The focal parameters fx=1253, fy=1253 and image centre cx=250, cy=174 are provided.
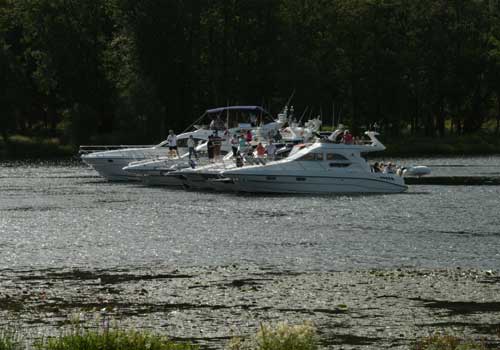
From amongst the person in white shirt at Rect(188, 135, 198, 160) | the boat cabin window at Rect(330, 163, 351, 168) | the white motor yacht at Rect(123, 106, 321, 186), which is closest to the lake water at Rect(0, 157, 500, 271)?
the white motor yacht at Rect(123, 106, 321, 186)

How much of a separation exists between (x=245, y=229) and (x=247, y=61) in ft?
259

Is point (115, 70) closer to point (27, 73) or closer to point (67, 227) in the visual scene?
point (27, 73)

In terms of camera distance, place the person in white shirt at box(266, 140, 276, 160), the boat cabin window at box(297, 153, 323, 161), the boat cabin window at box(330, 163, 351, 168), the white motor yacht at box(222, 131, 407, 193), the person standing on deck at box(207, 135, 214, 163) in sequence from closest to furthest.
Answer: the boat cabin window at box(297, 153, 323, 161), the white motor yacht at box(222, 131, 407, 193), the boat cabin window at box(330, 163, 351, 168), the person in white shirt at box(266, 140, 276, 160), the person standing on deck at box(207, 135, 214, 163)

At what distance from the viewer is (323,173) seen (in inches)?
2709

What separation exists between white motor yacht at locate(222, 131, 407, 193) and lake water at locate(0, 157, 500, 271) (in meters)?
1.28

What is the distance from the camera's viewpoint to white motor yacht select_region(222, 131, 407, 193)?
225ft

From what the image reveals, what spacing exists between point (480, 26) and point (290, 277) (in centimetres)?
10299

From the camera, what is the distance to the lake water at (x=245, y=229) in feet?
134

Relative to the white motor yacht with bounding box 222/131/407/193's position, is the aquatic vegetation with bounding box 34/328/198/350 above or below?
below

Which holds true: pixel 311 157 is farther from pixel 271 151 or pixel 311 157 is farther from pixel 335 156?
pixel 271 151

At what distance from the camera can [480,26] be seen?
134 meters

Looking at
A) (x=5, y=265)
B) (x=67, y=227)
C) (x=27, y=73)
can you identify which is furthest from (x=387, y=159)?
(x=5, y=265)

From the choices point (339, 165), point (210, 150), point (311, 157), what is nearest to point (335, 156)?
point (339, 165)

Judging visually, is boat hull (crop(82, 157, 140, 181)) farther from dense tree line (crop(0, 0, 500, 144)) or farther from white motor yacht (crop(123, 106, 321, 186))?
dense tree line (crop(0, 0, 500, 144))
